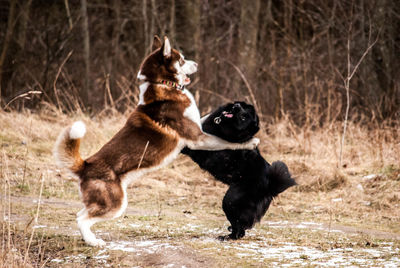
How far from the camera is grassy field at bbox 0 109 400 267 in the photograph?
3.27 meters

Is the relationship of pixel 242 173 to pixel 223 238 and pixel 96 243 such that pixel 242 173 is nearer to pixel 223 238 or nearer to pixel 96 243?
pixel 223 238

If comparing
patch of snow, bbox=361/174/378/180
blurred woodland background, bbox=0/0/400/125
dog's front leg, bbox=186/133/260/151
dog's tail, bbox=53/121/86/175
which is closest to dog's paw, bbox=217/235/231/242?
dog's front leg, bbox=186/133/260/151

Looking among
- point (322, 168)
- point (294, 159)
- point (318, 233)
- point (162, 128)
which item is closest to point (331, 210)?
point (318, 233)

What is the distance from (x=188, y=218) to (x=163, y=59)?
1829 mm

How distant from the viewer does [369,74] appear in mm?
10039

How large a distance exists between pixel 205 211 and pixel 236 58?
981cm

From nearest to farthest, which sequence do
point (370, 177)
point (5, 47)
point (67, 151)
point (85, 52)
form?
point (67, 151) < point (370, 177) < point (5, 47) < point (85, 52)

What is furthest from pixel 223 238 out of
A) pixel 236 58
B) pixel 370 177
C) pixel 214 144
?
pixel 236 58

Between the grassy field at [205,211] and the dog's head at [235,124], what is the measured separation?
90cm

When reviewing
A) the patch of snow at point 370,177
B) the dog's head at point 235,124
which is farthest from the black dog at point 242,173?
the patch of snow at point 370,177

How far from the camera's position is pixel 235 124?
12.9 feet

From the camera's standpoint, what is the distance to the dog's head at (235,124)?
3.94 meters

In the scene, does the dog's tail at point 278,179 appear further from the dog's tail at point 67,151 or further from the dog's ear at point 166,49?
the dog's tail at point 67,151

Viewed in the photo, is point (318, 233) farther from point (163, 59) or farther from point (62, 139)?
point (62, 139)
